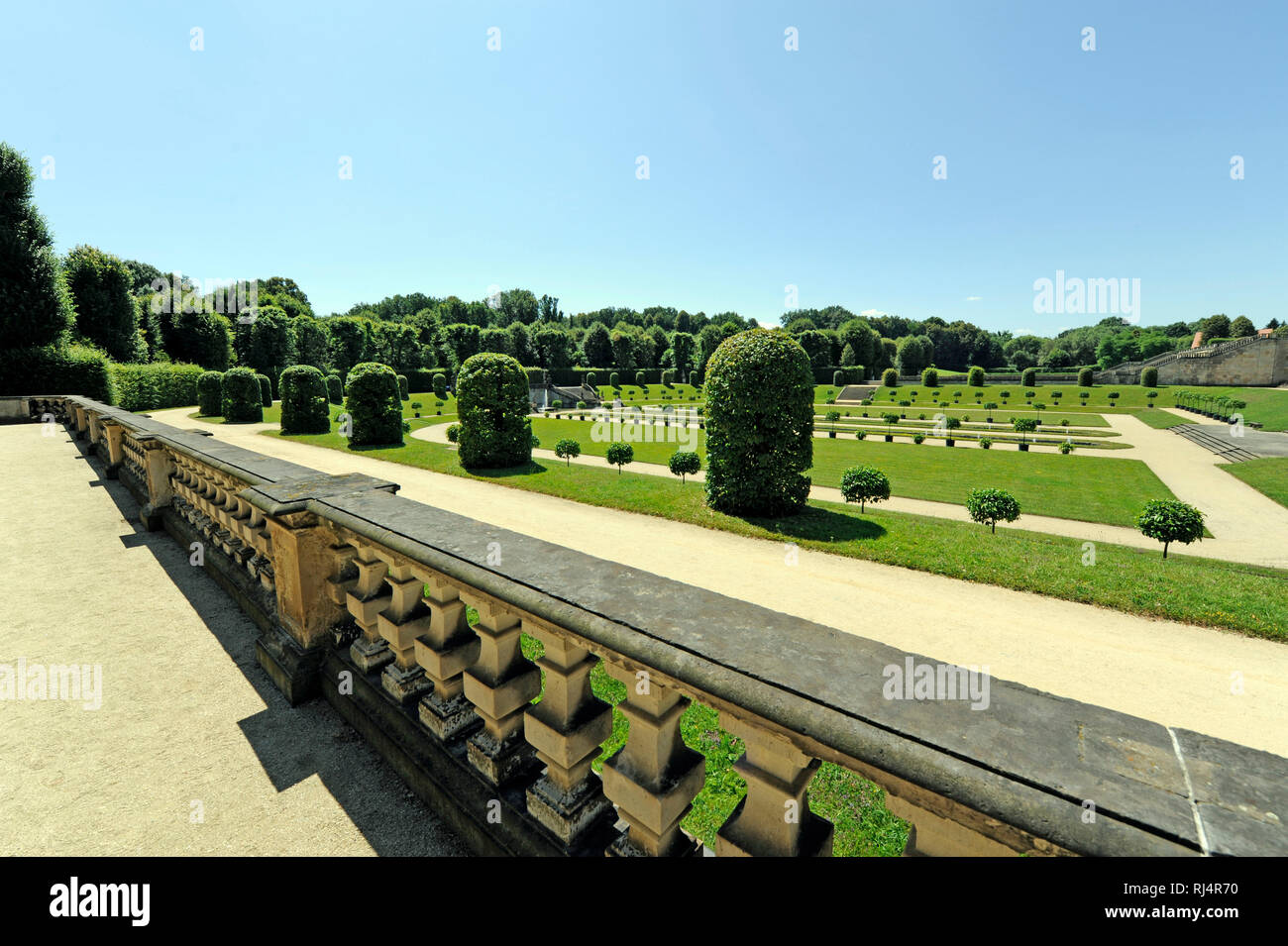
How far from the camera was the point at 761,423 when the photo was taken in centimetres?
1430

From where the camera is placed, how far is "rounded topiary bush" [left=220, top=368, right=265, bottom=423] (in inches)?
1369

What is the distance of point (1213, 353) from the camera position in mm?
67125

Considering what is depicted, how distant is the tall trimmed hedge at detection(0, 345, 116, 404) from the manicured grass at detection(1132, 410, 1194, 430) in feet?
231

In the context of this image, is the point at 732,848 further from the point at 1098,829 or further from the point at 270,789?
the point at 270,789

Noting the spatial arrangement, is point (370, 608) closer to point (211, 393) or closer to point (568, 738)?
point (568, 738)

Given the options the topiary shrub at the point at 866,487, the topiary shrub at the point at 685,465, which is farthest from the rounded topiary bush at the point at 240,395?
the topiary shrub at the point at 866,487

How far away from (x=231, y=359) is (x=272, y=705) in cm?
6335

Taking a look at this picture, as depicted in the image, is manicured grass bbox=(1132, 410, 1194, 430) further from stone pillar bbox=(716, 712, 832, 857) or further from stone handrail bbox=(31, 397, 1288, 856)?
stone pillar bbox=(716, 712, 832, 857)

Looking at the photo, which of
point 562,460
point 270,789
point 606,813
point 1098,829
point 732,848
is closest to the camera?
point 1098,829

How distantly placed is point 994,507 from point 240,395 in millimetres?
41436

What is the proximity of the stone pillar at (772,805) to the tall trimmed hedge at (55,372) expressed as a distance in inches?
1848

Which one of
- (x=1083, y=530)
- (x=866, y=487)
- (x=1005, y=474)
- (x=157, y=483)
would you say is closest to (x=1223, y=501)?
Result: (x=1005, y=474)
